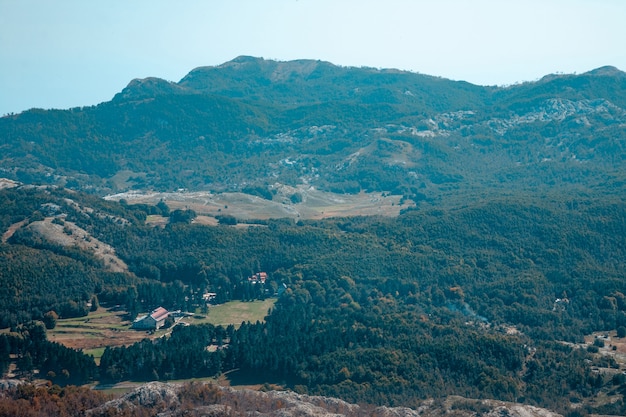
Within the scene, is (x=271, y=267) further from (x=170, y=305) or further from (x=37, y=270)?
(x=37, y=270)

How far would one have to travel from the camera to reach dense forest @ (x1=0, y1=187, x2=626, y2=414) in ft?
274

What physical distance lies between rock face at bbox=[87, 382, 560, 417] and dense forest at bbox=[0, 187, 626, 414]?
525cm

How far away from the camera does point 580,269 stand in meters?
127

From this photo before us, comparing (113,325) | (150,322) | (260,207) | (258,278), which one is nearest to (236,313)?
(150,322)

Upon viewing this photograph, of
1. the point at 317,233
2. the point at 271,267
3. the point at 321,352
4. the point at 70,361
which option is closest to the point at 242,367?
the point at 321,352

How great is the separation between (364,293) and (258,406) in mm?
55128

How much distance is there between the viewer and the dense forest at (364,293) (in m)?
83.4

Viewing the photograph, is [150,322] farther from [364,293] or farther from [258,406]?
[258,406]

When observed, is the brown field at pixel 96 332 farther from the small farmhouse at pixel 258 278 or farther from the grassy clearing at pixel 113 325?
the small farmhouse at pixel 258 278

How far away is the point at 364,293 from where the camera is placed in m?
120

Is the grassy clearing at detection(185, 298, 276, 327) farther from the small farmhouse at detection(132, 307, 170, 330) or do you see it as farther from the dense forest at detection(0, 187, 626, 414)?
the small farmhouse at detection(132, 307, 170, 330)

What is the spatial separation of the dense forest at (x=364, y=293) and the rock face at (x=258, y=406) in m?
5.25

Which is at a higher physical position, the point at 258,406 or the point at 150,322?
the point at 150,322

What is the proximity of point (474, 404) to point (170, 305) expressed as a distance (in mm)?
56641
